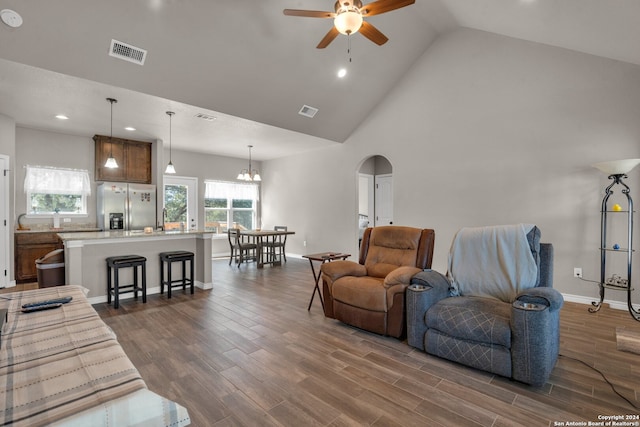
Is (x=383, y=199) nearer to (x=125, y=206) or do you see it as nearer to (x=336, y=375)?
(x=125, y=206)

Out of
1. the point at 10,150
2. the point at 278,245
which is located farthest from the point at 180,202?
the point at 10,150

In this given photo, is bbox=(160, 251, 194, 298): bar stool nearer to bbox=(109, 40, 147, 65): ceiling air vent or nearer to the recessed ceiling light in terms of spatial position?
bbox=(109, 40, 147, 65): ceiling air vent

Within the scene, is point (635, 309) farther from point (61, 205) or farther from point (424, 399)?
point (61, 205)

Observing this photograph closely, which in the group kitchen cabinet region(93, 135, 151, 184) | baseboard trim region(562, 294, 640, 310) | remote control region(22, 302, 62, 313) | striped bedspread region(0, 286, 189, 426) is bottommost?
baseboard trim region(562, 294, 640, 310)

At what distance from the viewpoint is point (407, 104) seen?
5766mm

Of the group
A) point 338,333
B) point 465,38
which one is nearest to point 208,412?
point 338,333


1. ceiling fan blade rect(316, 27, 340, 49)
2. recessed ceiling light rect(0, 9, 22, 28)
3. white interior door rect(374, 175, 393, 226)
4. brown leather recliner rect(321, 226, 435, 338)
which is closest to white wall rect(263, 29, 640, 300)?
white interior door rect(374, 175, 393, 226)

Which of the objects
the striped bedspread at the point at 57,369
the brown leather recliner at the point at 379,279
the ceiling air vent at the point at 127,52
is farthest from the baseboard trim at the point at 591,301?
the ceiling air vent at the point at 127,52

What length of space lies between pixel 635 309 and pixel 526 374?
2889 mm

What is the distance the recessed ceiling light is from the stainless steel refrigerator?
10.9ft

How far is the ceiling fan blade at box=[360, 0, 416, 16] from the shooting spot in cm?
269

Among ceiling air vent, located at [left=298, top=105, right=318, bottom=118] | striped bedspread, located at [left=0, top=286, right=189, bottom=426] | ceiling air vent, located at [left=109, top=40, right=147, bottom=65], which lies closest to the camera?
striped bedspread, located at [left=0, top=286, right=189, bottom=426]

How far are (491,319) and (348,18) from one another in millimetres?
2704

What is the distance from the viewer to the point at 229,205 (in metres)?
8.83
